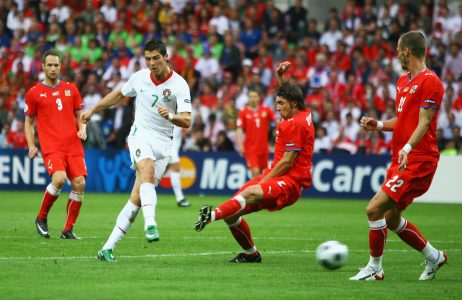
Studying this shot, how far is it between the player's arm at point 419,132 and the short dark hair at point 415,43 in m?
0.69

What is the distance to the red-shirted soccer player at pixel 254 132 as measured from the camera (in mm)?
22953

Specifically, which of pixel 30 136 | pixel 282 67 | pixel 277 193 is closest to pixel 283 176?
pixel 277 193

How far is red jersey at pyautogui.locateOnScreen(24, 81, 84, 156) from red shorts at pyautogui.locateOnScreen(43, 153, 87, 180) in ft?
0.24

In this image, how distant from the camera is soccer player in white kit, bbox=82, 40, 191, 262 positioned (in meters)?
11.8

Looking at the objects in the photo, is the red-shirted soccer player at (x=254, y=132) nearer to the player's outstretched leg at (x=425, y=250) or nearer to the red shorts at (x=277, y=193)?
the red shorts at (x=277, y=193)

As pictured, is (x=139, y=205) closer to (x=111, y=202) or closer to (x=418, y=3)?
(x=111, y=202)

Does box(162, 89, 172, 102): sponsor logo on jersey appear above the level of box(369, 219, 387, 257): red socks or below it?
above

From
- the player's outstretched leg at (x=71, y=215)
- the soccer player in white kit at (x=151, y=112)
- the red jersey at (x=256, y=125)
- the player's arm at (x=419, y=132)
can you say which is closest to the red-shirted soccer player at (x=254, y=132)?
the red jersey at (x=256, y=125)

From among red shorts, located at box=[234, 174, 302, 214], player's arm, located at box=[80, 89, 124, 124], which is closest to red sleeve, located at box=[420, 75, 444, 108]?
red shorts, located at box=[234, 174, 302, 214]

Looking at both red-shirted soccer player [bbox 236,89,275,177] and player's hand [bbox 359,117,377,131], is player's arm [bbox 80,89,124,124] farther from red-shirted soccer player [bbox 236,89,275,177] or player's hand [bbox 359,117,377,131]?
red-shirted soccer player [bbox 236,89,275,177]

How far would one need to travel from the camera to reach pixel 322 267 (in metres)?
11.6

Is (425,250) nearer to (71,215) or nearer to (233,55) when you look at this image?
(71,215)

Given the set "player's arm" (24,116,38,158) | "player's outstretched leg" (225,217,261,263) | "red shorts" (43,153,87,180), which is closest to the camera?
"player's outstretched leg" (225,217,261,263)

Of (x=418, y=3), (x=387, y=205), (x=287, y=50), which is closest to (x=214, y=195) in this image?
(x=287, y=50)
